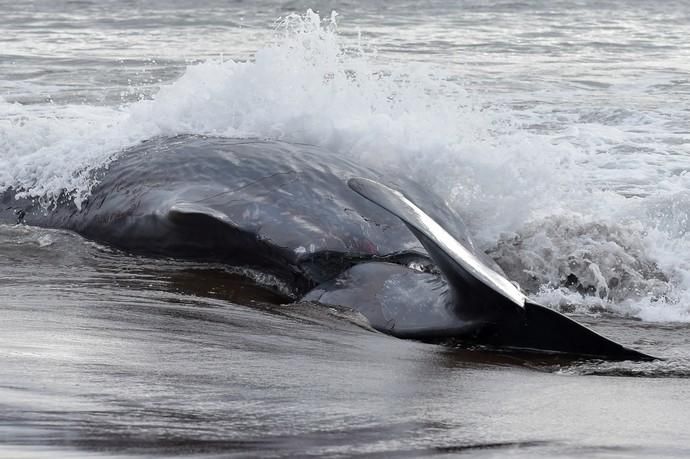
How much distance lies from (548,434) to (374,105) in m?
4.54

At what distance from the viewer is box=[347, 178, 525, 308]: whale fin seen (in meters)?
4.35

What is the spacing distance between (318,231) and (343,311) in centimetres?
59

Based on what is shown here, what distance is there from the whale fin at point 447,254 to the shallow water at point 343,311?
32 cm

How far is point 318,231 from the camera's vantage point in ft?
18.3

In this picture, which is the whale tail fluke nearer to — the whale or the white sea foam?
the whale

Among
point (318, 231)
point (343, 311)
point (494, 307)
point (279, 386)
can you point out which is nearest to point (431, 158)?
point (318, 231)

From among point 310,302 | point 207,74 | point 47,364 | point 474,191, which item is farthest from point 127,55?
point 47,364

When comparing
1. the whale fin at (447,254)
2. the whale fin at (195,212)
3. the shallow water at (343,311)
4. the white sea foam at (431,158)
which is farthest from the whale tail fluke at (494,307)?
the white sea foam at (431,158)

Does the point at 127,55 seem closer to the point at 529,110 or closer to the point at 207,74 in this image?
the point at 529,110

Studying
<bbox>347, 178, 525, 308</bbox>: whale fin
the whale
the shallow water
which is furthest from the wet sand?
<bbox>347, 178, 525, 308</bbox>: whale fin

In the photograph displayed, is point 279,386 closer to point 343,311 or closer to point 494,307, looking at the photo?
point 494,307

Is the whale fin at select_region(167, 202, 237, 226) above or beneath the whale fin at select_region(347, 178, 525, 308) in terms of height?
Result: beneath

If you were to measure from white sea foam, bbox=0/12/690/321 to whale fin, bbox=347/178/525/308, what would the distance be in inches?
62.0

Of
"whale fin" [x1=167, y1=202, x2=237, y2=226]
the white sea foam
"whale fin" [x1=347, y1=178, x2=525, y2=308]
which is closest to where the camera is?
"whale fin" [x1=347, y1=178, x2=525, y2=308]
